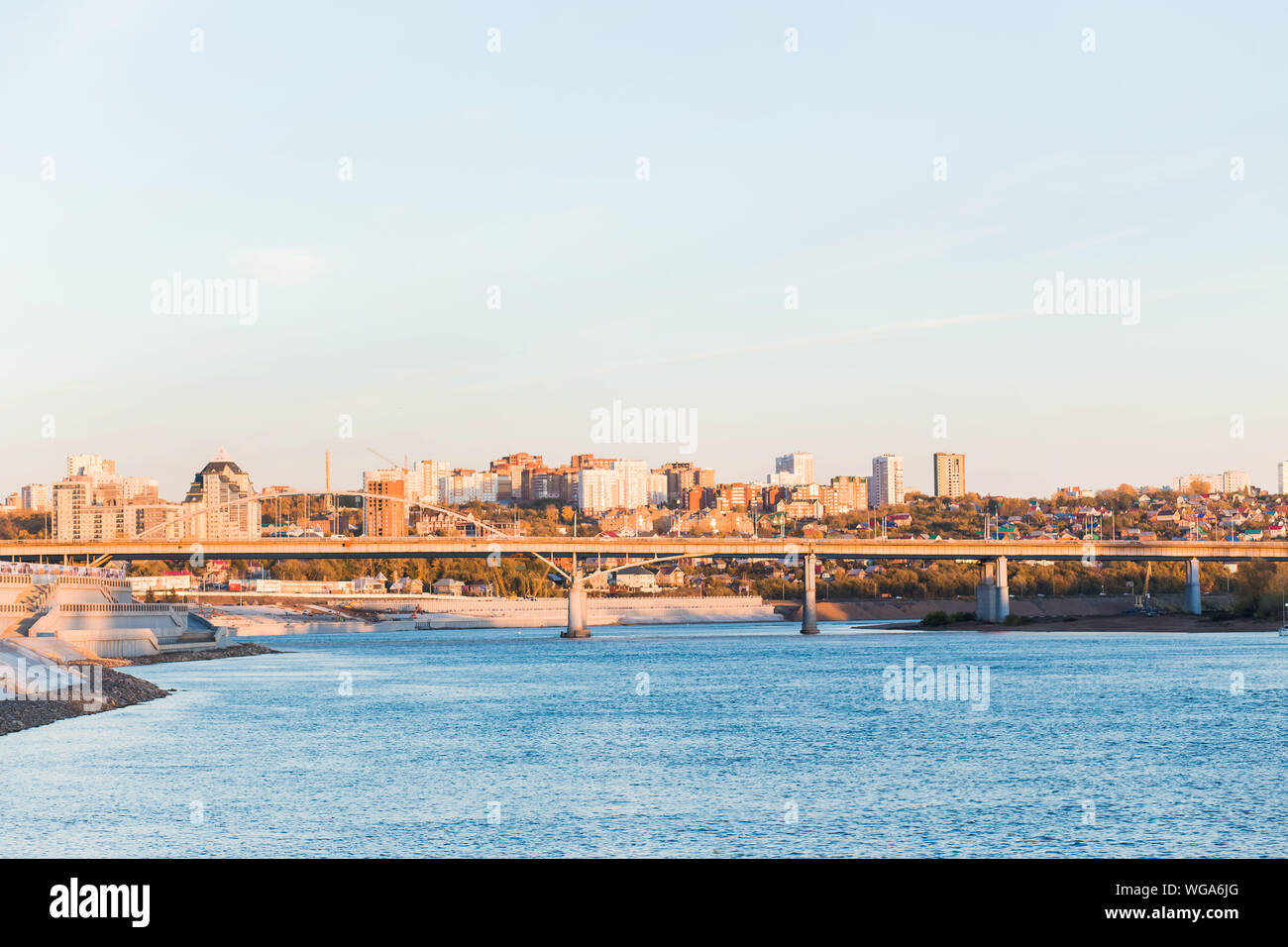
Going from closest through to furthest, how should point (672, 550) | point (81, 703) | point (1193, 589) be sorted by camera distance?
point (81, 703)
point (672, 550)
point (1193, 589)

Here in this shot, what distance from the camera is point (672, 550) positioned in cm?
12394

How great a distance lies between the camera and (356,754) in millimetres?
39250

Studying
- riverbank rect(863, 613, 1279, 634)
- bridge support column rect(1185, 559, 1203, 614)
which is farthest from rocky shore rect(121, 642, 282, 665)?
bridge support column rect(1185, 559, 1203, 614)

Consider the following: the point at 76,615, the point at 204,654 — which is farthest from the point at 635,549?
the point at 76,615

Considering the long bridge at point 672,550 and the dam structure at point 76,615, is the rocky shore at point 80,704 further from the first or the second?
the long bridge at point 672,550

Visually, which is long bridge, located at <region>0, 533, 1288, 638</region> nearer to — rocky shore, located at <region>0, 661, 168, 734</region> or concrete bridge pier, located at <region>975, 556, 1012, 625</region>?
concrete bridge pier, located at <region>975, 556, 1012, 625</region>

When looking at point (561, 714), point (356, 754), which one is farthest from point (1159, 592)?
point (356, 754)

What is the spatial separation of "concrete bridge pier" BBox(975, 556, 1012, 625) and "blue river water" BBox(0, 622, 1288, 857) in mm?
70747

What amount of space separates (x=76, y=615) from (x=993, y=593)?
8940 cm

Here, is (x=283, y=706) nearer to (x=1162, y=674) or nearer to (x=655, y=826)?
(x=655, y=826)

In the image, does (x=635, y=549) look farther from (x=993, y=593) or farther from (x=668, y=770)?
(x=668, y=770)

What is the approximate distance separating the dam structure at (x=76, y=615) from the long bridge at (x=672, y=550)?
1115 cm

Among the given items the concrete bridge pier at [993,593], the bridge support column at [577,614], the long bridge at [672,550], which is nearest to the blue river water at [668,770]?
the long bridge at [672,550]
